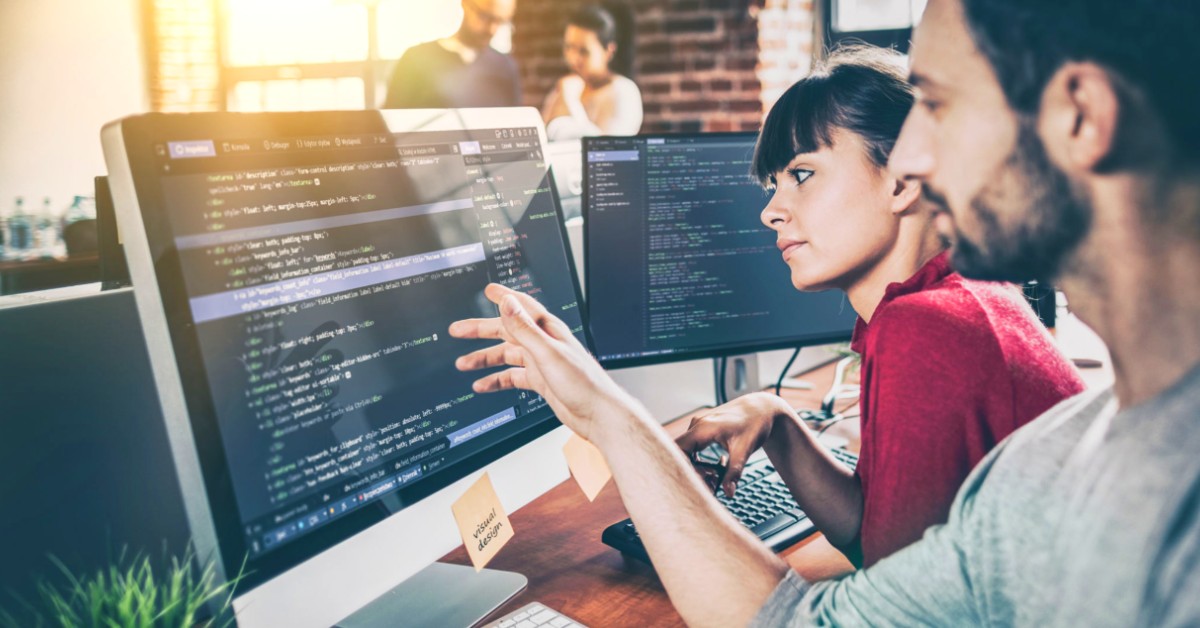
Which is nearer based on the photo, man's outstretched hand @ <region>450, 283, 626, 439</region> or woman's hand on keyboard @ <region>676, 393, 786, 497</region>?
man's outstretched hand @ <region>450, 283, 626, 439</region>

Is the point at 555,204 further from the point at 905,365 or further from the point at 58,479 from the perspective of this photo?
the point at 58,479

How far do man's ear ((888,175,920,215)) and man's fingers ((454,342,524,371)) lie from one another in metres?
0.54

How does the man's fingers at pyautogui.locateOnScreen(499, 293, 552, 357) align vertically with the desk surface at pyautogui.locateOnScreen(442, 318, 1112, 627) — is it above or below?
above

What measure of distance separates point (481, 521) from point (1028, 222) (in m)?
0.57

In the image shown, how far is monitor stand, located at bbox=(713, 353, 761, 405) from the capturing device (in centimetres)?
160

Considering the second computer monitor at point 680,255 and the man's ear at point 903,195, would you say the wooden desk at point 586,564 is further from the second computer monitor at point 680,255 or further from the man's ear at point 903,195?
the man's ear at point 903,195

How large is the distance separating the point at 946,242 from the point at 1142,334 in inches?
20.7

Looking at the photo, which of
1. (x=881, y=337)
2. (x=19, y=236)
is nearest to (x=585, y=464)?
(x=881, y=337)

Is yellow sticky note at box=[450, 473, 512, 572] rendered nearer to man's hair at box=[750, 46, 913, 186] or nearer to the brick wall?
man's hair at box=[750, 46, 913, 186]

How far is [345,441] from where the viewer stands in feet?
2.44

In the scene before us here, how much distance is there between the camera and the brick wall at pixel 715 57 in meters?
4.39

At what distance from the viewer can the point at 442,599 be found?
0.89 m

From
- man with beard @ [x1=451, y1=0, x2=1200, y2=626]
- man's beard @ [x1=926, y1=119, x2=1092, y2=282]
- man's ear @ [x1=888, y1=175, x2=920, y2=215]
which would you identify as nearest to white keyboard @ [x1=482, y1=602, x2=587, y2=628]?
man with beard @ [x1=451, y1=0, x2=1200, y2=626]

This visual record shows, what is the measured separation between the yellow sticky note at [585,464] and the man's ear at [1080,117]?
581 millimetres
